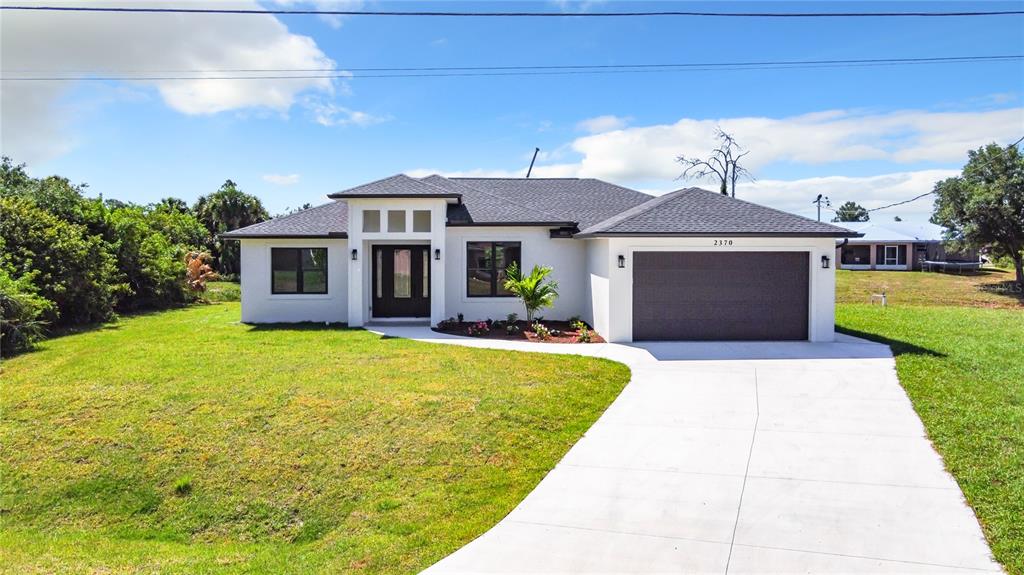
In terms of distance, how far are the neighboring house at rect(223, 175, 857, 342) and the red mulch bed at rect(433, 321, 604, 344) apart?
421 millimetres

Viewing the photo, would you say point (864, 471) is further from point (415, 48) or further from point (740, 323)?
point (415, 48)

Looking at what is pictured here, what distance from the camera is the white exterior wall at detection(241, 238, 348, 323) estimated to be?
1589 cm

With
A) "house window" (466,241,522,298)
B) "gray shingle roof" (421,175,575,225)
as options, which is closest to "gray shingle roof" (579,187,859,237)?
"gray shingle roof" (421,175,575,225)

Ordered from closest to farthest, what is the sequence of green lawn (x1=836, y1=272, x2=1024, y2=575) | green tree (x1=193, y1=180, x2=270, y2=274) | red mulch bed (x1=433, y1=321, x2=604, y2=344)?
green lawn (x1=836, y1=272, x2=1024, y2=575), red mulch bed (x1=433, y1=321, x2=604, y2=344), green tree (x1=193, y1=180, x2=270, y2=274)

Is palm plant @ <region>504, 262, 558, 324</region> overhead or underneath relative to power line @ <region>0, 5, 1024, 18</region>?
underneath

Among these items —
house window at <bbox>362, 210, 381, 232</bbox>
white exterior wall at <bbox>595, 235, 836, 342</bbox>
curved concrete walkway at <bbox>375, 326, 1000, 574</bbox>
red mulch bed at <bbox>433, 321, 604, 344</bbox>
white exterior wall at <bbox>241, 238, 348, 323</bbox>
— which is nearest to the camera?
curved concrete walkway at <bbox>375, 326, 1000, 574</bbox>

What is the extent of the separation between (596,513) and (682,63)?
13.0 metres

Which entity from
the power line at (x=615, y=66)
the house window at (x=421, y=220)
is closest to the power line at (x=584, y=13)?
the power line at (x=615, y=66)

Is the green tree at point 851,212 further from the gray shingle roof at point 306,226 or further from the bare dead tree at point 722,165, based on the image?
the gray shingle roof at point 306,226

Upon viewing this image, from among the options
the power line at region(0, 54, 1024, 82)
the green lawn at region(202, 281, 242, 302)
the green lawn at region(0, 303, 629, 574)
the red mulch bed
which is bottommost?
the green lawn at region(0, 303, 629, 574)

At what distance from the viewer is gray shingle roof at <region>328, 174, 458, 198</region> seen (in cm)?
1454

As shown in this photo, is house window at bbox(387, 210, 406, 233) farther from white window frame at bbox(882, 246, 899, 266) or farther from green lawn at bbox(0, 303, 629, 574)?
white window frame at bbox(882, 246, 899, 266)

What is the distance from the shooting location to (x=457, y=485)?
562cm

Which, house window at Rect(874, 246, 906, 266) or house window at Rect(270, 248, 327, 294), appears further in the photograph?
house window at Rect(874, 246, 906, 266)
